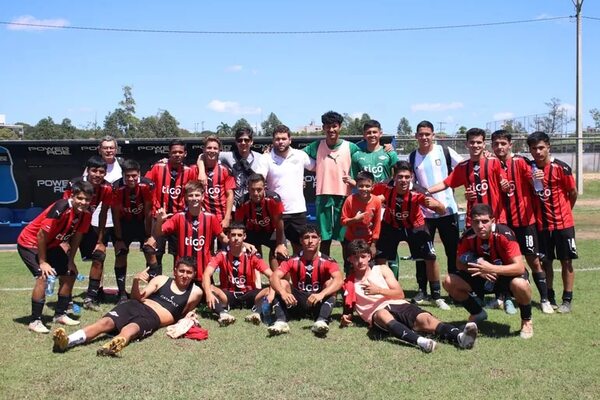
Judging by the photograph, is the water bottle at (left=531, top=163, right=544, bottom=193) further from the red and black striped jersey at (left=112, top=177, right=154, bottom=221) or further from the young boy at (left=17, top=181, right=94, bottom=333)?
the young boy at (left=17, top=181, right=94, bottom=333)

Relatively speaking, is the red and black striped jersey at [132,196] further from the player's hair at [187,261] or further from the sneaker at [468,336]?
the sneaker at [468,336]

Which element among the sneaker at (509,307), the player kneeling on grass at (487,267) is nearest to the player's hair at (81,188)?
the player kneeling on grass at (487,267)

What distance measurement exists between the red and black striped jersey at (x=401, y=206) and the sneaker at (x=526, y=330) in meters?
1.67

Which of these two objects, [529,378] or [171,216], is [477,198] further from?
[171,216]

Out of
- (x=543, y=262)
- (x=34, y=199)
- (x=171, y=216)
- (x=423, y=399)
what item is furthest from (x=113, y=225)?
(x=34, y=199)

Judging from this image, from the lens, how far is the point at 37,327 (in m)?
5.89

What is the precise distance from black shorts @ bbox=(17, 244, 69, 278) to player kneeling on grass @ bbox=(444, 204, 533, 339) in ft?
12.7

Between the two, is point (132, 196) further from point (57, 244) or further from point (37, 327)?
point (37, 327)

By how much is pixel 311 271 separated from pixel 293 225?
1.03 metres

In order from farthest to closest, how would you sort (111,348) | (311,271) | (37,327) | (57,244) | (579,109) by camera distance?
(579,109) → (311,271) → (57,244) → (37,327) → (111,348)

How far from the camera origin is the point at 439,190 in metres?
6.85

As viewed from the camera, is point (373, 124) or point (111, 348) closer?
point (111, 348)

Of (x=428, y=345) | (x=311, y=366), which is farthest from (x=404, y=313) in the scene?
(x=311, y=366)

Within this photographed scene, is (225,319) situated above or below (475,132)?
below
